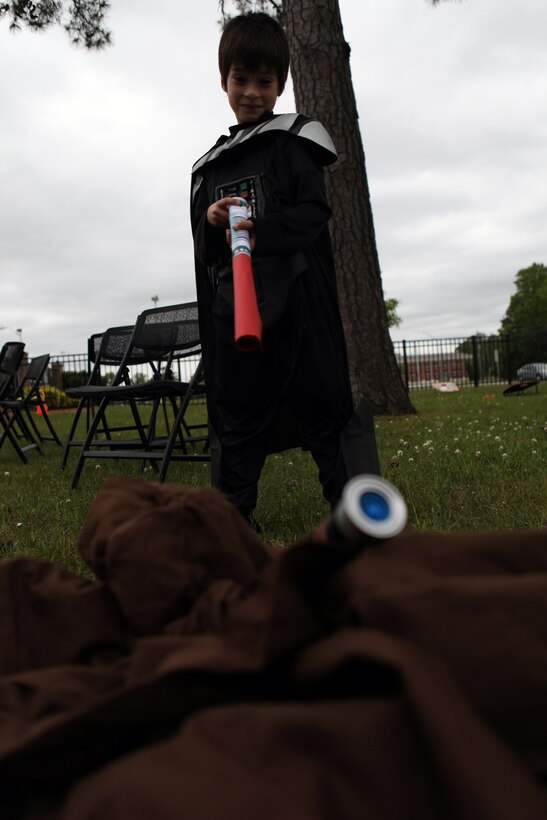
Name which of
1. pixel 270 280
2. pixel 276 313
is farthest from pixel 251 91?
pixel 276 313

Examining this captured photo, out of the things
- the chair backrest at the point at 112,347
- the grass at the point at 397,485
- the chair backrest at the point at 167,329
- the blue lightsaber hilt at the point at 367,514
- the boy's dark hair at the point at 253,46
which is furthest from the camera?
the chair backrest at the point at 112,347

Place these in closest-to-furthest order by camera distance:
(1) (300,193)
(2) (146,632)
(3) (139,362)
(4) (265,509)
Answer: (2) (146,632) → (1) (300,193) → (4) (265,509) → (3) (139,362)

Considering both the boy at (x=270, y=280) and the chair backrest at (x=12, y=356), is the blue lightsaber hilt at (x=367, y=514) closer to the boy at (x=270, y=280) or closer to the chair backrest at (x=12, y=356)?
the boy at (x=270, y=280)

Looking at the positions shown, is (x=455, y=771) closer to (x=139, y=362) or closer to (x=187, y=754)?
(x=187, y=754)

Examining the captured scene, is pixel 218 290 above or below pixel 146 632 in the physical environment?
above

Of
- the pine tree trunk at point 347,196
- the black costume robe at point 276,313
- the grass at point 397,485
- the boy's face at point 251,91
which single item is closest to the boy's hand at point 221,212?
the black costume robe at point 276,313

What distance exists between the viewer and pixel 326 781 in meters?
0.65

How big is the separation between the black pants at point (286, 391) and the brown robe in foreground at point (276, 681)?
1.36 metres

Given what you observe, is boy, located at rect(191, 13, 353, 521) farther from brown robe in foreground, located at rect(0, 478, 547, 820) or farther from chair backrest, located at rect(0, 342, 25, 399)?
chair backrest, located at rect(0, 342, 25, 399)

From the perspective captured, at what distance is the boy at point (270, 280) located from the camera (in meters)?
2.30

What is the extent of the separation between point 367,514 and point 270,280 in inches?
61.9

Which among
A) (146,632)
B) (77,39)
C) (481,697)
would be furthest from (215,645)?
(77,39)

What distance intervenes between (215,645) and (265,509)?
2.39m

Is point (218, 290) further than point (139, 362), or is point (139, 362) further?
point (139, 362)
